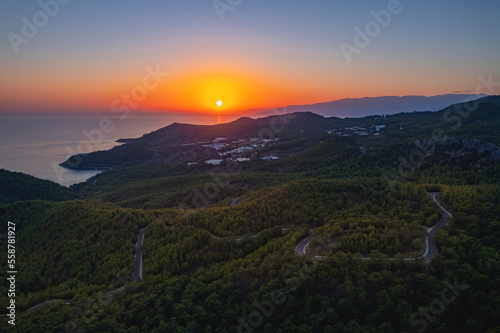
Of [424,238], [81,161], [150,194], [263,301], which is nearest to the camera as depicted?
[263,301]

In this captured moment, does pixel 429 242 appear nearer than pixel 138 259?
Yes

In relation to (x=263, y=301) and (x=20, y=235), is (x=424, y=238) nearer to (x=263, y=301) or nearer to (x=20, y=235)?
(x=263, y=301)

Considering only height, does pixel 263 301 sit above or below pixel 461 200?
below

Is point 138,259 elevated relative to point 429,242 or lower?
lower

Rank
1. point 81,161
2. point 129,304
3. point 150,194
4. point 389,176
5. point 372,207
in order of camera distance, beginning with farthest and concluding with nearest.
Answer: point 81,161 → point 150,194 → point 389,176 → point 372,207 → point 129,304

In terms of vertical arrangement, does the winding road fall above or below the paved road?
above

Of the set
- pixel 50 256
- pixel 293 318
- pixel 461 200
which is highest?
pixel 461 200

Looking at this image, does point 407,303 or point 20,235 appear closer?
point 407,303

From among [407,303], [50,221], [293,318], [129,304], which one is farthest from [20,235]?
[407,303]

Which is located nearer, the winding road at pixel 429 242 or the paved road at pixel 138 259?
the winding road at pixel 429 242

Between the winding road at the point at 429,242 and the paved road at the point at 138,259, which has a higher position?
the winding road at the point at 429,242

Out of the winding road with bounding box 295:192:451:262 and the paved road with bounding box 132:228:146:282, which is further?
the paved road with bounding box 132:228:146:282
